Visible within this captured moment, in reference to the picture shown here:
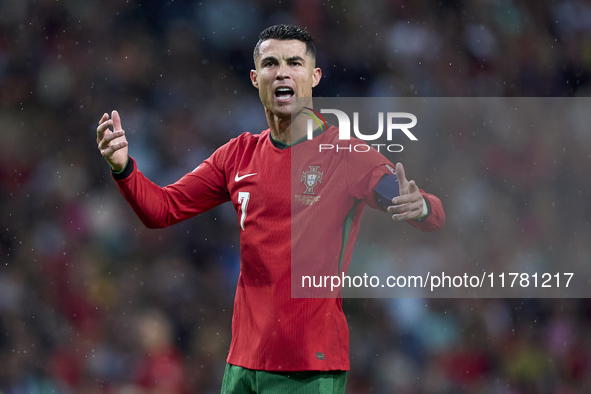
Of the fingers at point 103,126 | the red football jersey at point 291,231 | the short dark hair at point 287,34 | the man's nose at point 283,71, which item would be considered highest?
the short dark hair at point 287,34

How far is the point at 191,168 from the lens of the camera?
173 inches

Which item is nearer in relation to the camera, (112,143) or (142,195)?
(112,143)

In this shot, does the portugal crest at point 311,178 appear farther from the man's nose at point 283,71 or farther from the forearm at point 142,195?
the forearm at point 142,195

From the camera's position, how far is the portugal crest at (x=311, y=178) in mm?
2006

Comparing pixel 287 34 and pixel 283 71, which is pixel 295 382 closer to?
Result: pixel 283 71

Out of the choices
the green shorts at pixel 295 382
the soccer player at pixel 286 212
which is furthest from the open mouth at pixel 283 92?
the green shorts at pixel 295 382

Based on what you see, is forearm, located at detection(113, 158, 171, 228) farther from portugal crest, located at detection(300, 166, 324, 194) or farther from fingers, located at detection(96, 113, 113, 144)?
portugal crest, located at detection(300, 166, 324, 194)

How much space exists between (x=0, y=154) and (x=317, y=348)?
11.5ft

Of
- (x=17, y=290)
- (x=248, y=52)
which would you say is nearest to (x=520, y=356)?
(x=248, y=52)

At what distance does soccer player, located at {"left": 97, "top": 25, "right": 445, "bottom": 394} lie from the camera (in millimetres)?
1917

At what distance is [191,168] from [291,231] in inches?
101

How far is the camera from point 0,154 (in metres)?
4.52

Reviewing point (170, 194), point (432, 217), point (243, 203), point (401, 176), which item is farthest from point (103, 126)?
point (432, 217)

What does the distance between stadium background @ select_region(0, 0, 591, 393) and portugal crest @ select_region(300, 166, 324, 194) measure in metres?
1.87
